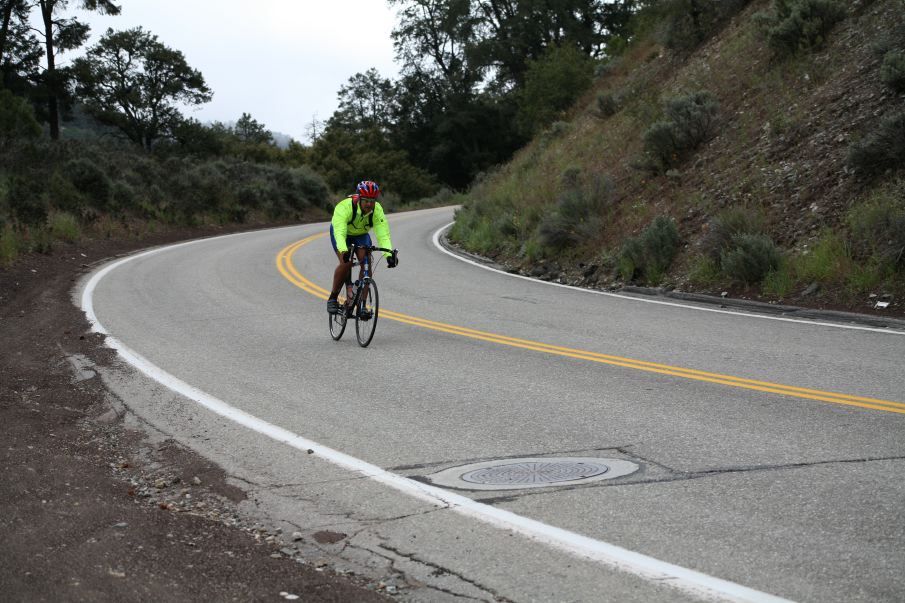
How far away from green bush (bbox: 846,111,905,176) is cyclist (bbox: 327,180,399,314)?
8.22 meters

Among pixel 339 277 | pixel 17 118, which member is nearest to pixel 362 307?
pixel 339 277

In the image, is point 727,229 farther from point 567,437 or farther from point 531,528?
point 531,528

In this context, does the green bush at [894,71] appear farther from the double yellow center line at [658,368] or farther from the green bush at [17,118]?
the green bush at [17,118]

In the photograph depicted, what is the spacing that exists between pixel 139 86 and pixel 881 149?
159 feet

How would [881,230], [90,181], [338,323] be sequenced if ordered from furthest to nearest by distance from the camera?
[90,181], [881,230], [338,323]

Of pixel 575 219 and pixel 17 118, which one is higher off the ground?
pixel 17 118

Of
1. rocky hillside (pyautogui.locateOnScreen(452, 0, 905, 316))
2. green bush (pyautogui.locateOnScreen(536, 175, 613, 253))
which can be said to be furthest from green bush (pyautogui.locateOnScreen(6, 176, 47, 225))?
green bush (pyautogui.locateOnScreen(536, 175, 613, 253))

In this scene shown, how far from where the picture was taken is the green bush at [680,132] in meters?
20.1

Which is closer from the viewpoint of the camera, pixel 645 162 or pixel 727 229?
pixel 727 229

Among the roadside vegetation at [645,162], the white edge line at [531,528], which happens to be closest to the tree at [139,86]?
the roadside vegetation at [645,162]

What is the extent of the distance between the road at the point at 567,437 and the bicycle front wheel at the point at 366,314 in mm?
211

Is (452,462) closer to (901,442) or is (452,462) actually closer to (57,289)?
(901,442)

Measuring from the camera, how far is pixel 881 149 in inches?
571

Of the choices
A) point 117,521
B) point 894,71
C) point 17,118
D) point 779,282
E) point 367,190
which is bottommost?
point 117,521
